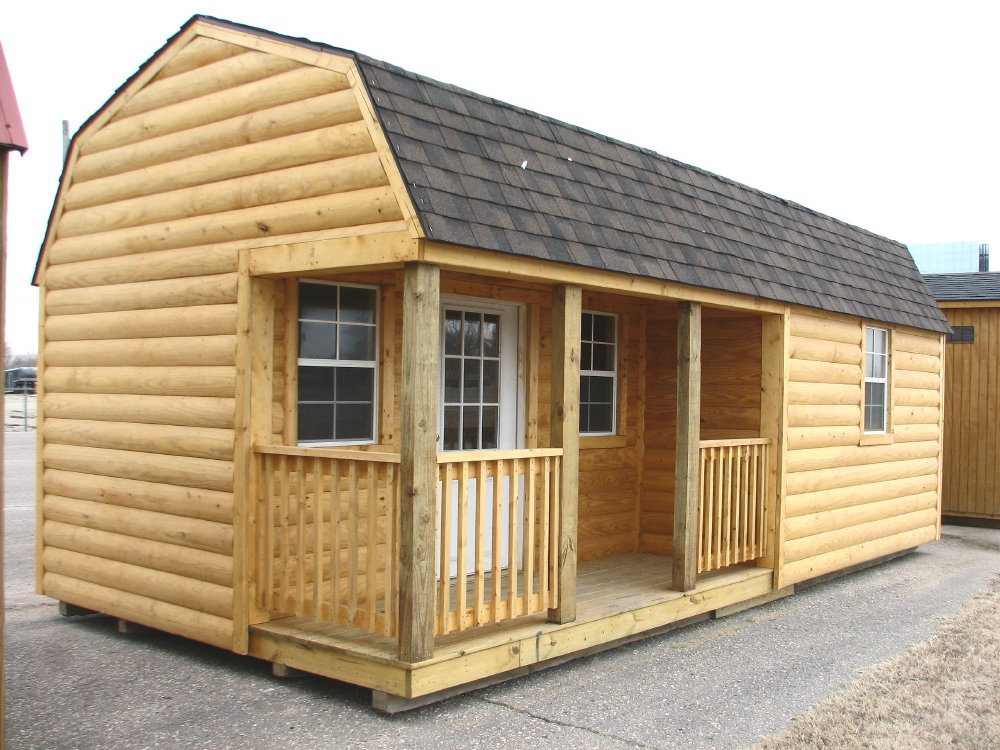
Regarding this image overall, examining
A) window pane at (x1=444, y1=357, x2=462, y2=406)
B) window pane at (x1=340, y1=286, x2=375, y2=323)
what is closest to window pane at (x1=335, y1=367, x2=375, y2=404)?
window pane at (x1=340, y1=286, x2=375, y2=323)

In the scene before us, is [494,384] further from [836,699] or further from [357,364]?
[836,699]

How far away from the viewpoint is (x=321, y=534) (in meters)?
5.03

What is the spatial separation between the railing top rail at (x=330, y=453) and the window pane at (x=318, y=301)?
0.87 meters

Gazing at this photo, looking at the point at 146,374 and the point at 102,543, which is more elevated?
the point at 146,374

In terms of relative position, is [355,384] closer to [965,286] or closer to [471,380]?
[471,380]

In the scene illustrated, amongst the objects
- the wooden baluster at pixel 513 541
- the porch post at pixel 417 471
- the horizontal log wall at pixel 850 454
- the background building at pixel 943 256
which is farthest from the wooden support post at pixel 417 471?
the background building at pixel 943 256

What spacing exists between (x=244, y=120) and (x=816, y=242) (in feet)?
19.6

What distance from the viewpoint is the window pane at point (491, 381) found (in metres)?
7.10

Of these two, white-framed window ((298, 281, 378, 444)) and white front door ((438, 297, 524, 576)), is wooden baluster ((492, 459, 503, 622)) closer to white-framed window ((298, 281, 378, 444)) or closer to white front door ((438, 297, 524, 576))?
white-framed window ((298, 281, 378, 444))

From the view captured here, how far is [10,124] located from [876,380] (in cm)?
852

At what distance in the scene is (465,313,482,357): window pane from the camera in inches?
274

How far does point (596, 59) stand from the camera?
1173 inches

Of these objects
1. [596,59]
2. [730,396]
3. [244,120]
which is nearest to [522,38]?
[596,59]

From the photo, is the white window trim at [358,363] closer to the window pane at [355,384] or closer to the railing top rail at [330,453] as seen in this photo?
the window pane at [355,384]
